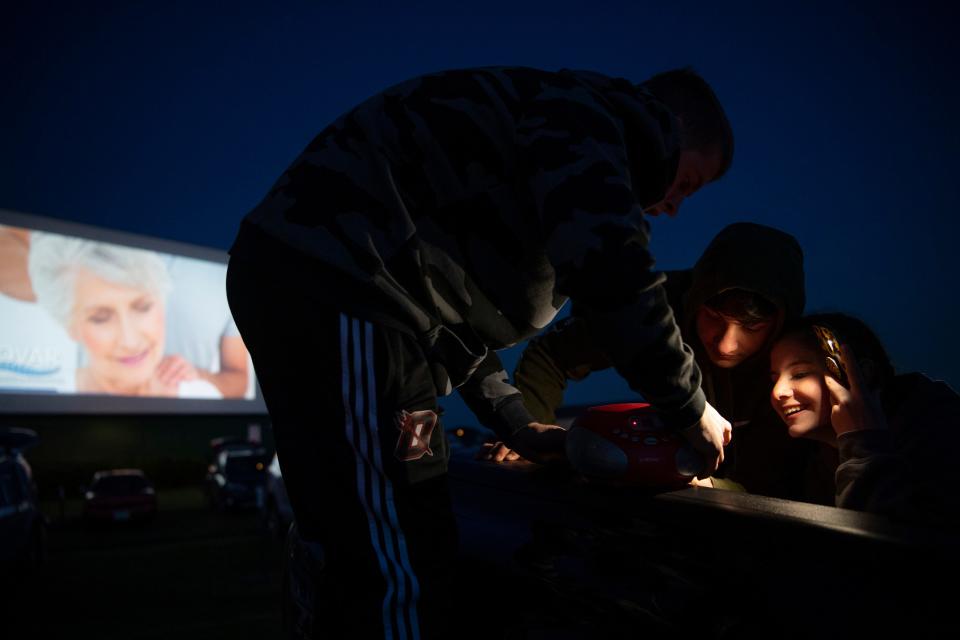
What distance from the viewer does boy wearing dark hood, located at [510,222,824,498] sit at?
1632 millimetres

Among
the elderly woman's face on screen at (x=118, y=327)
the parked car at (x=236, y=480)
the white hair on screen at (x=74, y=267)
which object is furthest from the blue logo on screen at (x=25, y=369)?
the parked car at (x=236, y=480)

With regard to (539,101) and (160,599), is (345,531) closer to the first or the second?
(539,101)

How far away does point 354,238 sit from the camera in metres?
1.08

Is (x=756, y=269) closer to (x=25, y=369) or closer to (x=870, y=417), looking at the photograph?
(x=870, y=417)

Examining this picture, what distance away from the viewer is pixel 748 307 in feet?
5.43

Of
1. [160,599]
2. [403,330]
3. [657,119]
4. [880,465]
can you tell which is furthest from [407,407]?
[160,599]

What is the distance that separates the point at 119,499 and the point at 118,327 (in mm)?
5805

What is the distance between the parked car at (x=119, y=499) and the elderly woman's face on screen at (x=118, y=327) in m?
4.91

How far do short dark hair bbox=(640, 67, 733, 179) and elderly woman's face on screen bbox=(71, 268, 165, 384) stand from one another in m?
15.9

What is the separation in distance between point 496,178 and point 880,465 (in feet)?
2.93

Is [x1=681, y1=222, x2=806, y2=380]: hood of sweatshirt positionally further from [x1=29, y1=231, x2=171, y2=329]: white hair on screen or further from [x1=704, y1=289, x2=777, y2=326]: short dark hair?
[x1=29, y1=231, x2=171, y2=329]: white hair on screen

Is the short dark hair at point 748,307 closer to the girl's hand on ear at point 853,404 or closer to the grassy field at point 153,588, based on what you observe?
the girl's hand on ear at point 853,404

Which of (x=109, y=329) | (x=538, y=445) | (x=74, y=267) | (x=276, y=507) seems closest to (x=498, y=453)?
(x=538, y=445)

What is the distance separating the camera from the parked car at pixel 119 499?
1009cm
